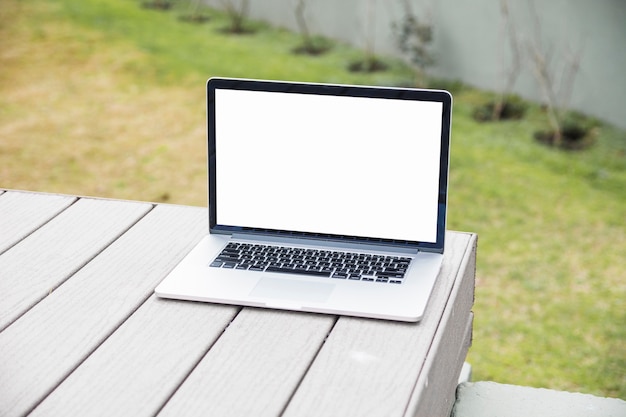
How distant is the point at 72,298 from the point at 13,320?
10 cm

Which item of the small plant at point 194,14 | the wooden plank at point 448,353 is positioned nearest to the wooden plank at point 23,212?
the wooden plank at point 448,353

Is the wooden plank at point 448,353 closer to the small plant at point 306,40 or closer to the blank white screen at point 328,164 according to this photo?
the blank white screen at point 328,164

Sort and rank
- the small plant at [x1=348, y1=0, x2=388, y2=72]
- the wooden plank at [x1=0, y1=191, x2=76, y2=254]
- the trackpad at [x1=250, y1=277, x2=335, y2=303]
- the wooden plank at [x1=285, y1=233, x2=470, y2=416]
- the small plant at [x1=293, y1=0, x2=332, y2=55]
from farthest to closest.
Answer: the small plant at [x1=293, y1=0, x2=332, y2=55], the small plant at [x1=348, y1=0, x2=388, y2=72], the wooden plank at [x1=0, y1=191, x2=76, y2=254], the trackpad at [x1=250, y1=277, x2=335, y2=303], the wooden plank at [x1=285, y1=233, x2=470, y2=416]

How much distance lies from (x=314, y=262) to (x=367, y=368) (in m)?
0.33

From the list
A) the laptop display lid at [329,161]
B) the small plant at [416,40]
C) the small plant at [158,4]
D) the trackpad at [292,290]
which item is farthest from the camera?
the small plant at [158,4]

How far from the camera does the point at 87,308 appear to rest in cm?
145

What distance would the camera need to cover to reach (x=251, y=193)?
1.66 meters

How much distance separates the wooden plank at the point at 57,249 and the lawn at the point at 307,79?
63.3 inches

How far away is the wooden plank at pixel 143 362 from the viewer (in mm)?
1208

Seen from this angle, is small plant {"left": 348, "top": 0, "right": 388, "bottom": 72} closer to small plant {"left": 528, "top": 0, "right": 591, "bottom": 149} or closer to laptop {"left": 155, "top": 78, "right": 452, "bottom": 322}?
small plant {"left": 528, "top": 0, "right": 591, "bottom": 149}

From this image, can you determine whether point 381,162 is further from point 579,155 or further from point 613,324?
point 579,155

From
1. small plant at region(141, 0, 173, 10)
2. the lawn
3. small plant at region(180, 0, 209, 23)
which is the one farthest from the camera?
small plant at region(141, 0, 173, 10)

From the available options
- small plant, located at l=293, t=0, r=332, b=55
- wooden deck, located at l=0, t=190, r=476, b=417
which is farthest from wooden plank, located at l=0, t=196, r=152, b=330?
small plant, located at l=293, t=0, r=332, b=55

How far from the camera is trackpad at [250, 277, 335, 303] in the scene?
1450mm
